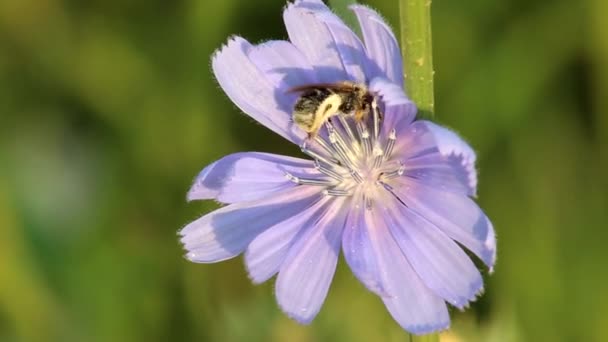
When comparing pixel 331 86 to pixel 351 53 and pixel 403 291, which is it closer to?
pixel 351 53


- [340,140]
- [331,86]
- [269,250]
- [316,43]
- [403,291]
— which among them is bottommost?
[403,291]

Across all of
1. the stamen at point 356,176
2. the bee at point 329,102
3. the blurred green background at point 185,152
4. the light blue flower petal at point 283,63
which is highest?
the light blue flower petal at point 283,63

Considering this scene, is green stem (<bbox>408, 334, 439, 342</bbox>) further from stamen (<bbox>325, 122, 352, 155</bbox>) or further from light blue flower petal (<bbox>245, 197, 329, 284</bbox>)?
stamen (<bbox>325, 122, 352, 155</bbox>)

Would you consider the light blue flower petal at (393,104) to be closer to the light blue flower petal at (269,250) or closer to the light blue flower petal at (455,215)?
the light blue flower petal at (455,215)

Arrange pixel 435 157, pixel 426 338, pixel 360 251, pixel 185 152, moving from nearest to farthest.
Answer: pixel 426 338
pixel 435 157
pixel 360 251
pixel 185 152

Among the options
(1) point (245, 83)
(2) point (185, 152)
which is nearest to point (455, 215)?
(1) point (245, 83)

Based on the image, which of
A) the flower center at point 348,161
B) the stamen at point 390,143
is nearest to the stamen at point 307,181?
the flower center at point 348,161

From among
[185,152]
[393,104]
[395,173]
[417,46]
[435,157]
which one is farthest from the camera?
Result: [185,152]
